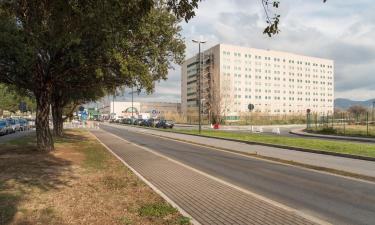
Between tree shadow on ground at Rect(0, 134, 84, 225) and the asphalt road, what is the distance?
180 inches

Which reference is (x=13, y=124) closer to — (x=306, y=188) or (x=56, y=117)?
(x=56, y=117)

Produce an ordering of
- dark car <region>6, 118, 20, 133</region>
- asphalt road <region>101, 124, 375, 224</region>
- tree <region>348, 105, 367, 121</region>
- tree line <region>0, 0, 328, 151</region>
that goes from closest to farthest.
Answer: asphalt road <region>101, 124, 375, 224</region> → tree line <region>0, 0, 328, 151</region> → dark car <region>6, 118, 20, 133</region> → tree <region>348, 105, 367, 121</region>

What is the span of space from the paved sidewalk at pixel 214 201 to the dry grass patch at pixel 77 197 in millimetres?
485

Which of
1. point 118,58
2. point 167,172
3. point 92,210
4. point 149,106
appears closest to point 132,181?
point 167,172

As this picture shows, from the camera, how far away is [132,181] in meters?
11.5

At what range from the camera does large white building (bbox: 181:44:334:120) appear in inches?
5792

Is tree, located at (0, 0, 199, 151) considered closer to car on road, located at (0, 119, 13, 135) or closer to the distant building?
car on road, located at (0, 119, 13, 135)

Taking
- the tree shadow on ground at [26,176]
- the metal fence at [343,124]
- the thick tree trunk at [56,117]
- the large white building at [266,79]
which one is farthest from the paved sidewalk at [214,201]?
the large white building at [266,79]

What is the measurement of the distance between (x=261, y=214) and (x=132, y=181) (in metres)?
4.68

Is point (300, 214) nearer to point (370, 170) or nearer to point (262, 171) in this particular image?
point (262, 171)

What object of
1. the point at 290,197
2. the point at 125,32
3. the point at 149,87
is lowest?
the point at 290,197

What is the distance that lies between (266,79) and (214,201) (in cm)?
15266

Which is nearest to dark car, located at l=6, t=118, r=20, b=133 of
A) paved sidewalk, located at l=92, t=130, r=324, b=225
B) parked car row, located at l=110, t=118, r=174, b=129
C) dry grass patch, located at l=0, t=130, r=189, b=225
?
parked car row, located at l=110, t=118, r=174, b=129

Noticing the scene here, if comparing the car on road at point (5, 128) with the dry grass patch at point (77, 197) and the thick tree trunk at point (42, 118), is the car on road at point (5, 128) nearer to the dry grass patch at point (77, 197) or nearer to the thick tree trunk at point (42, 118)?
the thick tree trunk at point (42, 118)
